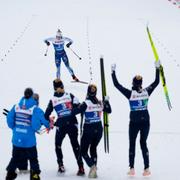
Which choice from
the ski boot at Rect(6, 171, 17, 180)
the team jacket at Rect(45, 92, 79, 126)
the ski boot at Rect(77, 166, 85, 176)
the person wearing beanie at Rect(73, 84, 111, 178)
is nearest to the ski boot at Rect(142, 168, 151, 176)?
the person wearing beanie at Rect(73, 84, 111, 178)

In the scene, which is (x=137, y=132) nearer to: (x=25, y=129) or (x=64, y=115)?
(x=64, y=115)

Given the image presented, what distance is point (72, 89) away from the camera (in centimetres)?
1448

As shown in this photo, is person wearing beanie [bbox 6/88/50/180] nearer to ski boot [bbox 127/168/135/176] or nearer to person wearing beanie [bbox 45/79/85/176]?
person wearing beanie [bbox 45/79/85/176]

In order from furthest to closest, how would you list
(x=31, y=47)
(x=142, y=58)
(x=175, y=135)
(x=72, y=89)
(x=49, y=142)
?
(x=31, y=47)
(x=142, y=58)
(x=72, y=89)
(x=175, y=135)
(x=49, y=142)

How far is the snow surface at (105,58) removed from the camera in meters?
9.54

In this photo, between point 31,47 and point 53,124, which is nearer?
point 53,124

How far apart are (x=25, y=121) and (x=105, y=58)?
36.1 ft

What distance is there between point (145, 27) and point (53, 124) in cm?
1679

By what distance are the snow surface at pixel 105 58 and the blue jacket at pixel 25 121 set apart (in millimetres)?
880

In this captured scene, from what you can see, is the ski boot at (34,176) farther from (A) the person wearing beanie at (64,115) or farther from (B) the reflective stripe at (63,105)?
(B) the reflective stripe at (63,105)

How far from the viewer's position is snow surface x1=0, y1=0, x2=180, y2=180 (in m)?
9.54

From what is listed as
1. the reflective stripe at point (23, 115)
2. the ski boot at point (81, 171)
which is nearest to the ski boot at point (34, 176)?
the reflective stripe at point (23, 115)

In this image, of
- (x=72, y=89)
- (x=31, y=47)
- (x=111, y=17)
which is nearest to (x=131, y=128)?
(x=72, y=89)

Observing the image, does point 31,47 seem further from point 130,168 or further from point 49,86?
point 130,168
